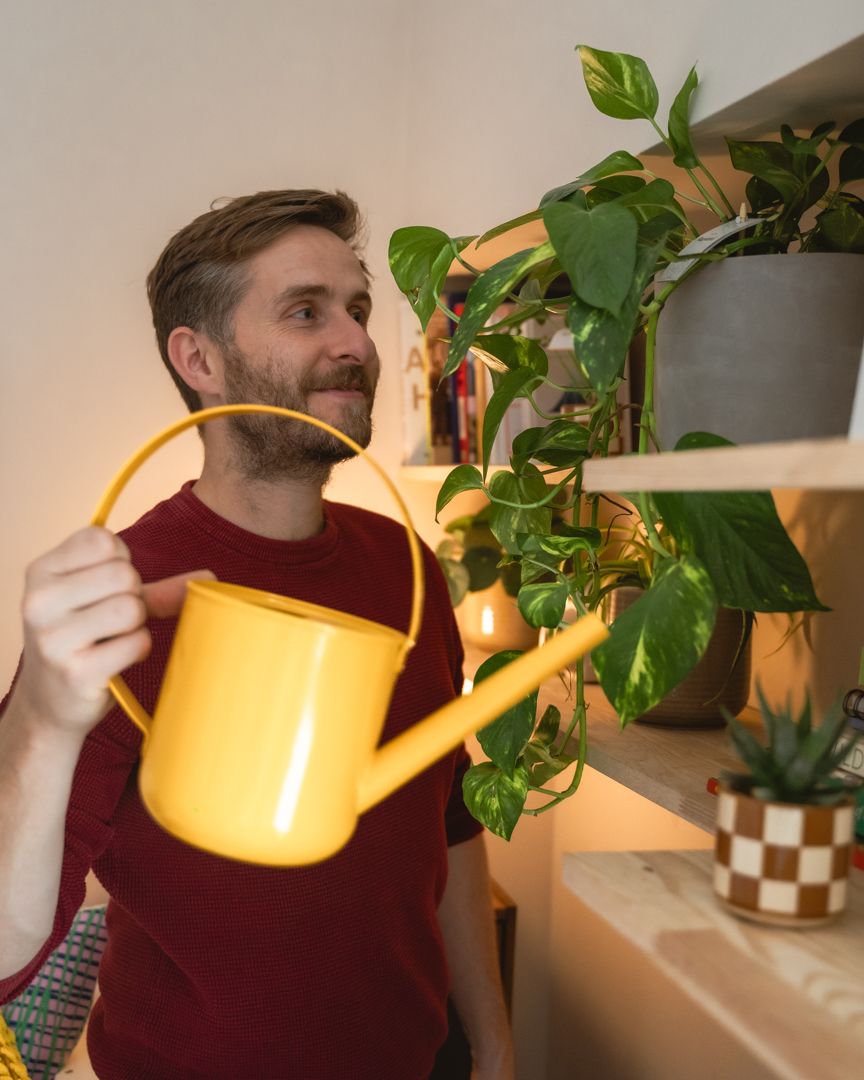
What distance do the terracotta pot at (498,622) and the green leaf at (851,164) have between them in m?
1.20

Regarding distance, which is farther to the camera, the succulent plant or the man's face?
the man's face

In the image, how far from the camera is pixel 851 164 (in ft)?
2.45

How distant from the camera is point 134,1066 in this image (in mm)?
1115

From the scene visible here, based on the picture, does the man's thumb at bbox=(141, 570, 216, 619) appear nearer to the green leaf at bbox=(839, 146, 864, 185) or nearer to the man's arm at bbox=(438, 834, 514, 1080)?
the green leaf at bbox=(839, 146, 864, 185)

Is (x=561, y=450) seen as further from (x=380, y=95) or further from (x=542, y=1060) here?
(x=542, y=1060)

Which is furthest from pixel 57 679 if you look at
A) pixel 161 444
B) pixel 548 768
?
pixel 548 768

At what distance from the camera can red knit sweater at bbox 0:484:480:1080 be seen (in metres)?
1.07

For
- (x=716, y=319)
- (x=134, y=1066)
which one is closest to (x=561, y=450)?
(x=716, y=319)

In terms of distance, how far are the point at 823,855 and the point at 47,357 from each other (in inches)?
67.9

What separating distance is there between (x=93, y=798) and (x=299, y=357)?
1.89 ft

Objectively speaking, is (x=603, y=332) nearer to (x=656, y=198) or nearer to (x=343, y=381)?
(x=656, y=198)

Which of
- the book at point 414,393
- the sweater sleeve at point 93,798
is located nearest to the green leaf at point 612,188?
the sweater sleeve at point 93,798

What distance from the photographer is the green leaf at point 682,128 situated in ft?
2.55

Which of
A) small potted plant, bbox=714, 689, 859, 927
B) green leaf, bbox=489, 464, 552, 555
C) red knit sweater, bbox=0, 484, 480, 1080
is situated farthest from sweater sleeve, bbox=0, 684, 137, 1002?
small potted plant, bbox=714, 689, 859, 927
